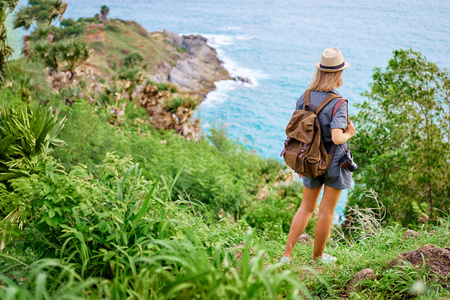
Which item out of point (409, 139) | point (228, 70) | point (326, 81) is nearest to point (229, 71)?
point (228, 70)

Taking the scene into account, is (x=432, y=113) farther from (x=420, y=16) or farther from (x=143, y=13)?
(x=143, y=13)

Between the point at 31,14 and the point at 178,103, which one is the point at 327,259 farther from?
the point at 31,14

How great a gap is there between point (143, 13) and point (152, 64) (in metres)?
22.5

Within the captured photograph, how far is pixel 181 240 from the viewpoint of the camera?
6.64 feet

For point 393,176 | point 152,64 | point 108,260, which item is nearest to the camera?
point 108,260

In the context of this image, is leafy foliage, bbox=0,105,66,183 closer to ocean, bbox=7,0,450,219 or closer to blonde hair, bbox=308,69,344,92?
blonde hair, bbox=308,69,344,92

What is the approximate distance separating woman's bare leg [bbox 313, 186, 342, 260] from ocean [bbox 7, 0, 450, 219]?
548 inches

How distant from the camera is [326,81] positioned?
2.82 metres

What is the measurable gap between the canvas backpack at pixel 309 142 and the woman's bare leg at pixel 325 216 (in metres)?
0.23

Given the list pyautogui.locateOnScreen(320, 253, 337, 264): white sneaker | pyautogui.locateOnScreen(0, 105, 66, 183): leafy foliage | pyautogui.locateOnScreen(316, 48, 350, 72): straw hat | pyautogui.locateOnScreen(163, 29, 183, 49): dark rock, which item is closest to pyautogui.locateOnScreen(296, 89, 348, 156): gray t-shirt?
pyautogui.locateOnScreen(316, 48, 350, 72): straw hat

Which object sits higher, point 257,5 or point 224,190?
point 257,5

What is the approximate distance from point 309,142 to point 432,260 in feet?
3.67

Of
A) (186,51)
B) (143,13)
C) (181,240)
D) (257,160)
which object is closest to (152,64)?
(186,51)

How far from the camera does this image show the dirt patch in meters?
2.38
